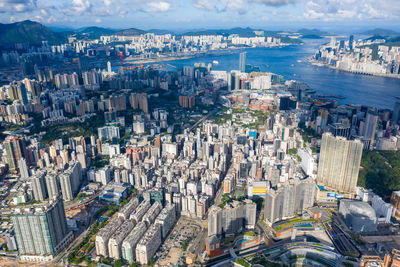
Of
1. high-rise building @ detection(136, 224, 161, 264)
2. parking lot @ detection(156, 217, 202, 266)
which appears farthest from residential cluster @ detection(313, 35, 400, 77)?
high-rise building @ detection(136, 224, 161, 264)

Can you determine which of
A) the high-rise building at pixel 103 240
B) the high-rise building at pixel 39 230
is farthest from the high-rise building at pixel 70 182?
the high-rise building at pixel 103 240

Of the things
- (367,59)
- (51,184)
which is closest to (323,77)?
(367,59)

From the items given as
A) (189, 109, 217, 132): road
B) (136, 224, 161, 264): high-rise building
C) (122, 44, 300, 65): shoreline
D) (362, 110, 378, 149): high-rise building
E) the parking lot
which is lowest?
the parking lot

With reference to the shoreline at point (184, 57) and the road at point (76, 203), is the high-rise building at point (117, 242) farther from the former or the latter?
the shoreline at point (184, 57)

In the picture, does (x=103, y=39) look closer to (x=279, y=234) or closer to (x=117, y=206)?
(x=117, y=206)

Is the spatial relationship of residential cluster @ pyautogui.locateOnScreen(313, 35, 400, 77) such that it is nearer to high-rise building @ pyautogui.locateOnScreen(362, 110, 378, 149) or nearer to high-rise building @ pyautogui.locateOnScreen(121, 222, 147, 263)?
high-rise building @ pyautogui.locateOnScreen(362, 110, 378, 149)

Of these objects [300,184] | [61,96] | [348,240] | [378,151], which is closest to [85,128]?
[61,96]
